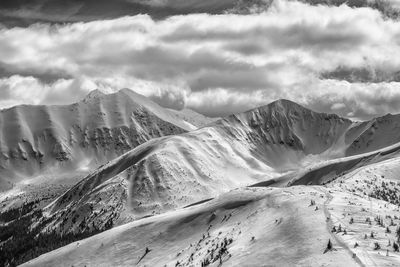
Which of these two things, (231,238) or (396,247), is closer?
(396,247)

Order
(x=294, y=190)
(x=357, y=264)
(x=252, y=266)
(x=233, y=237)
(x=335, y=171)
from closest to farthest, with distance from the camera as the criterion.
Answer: (x=357, y=264)
(x=252, y=266)
(x=233, y=237)
(x=294, y=190)
(x=335, y=171)

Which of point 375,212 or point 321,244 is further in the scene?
point 375,212

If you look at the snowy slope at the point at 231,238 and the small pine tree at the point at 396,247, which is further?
the snowy slope at the point at 231,238

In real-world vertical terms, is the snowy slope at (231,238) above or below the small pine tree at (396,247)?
below

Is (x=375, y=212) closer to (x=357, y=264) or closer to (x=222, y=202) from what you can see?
(x=357, y=264)

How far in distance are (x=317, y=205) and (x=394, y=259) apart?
54.3ft

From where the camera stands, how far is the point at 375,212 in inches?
1690

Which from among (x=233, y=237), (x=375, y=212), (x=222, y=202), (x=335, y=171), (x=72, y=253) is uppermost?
(x=375, y=212)

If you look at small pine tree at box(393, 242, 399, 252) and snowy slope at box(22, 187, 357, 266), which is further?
snowy slope at box(22, 187, 357, 266)

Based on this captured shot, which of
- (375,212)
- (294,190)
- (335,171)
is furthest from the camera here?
(335,171)

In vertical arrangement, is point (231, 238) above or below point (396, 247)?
below

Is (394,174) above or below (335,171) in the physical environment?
above

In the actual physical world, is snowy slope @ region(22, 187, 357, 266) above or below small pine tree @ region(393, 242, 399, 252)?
below

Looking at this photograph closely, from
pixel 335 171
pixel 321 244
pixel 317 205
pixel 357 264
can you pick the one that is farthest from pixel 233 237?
pixel 335 171
